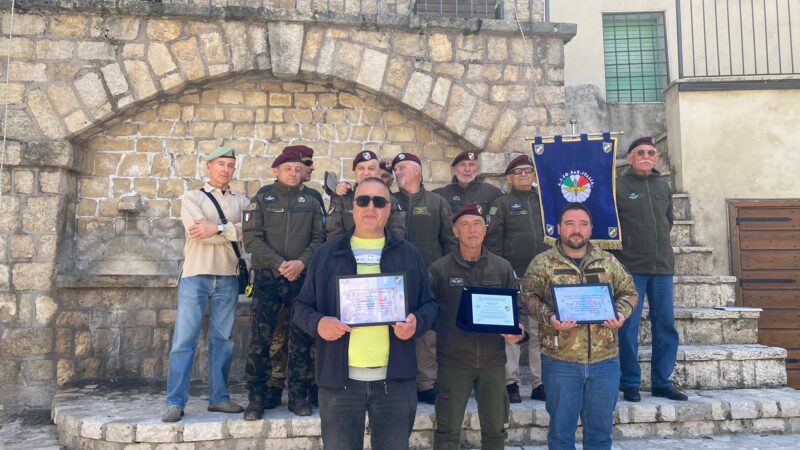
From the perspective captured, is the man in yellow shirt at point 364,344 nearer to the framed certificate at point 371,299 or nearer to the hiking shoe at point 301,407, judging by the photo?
the framed certificate at point 371,299

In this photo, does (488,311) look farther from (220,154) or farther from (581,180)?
(220,154)

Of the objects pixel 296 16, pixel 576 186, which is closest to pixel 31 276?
pixel 296 16

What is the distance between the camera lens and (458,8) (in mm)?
7453

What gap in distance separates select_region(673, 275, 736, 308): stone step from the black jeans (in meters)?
4.28

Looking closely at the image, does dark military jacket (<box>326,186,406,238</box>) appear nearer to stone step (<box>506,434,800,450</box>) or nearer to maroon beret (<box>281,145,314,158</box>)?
maroon beret (<box>281,145,314,158</box>)

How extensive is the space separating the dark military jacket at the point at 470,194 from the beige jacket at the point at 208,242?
76.9 inches

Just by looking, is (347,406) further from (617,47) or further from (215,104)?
(617,47)

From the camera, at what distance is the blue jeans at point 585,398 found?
3553 millimetres

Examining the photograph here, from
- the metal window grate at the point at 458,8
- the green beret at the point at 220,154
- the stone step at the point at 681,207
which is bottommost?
the stone step at the point at 681,207

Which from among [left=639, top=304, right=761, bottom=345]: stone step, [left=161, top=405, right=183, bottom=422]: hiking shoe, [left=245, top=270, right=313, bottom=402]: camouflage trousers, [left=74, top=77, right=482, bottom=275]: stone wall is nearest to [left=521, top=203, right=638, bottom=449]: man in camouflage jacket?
[left=245, top=270, right=313, bottom=402]: camouflage trousers

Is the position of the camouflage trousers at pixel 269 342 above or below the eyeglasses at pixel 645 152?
below

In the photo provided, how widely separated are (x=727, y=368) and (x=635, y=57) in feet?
20.1

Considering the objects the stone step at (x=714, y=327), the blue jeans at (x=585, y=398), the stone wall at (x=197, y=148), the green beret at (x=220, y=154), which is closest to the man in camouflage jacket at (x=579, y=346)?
the blue jeans at (x=585, y=398)

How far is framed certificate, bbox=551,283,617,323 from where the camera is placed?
11.5 ft
